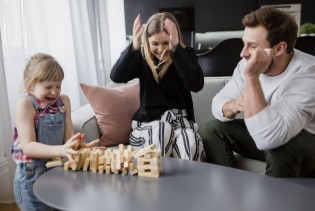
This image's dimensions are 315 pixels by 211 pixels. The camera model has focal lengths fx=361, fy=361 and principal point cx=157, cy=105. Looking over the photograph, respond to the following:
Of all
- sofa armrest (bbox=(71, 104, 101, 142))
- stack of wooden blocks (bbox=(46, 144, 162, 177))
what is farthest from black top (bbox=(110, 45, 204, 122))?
stack of wooden blocks (bbox=(46, 144, 162, 177))

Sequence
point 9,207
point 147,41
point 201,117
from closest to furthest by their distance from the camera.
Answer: point 147,41 → point 9,207 → point 201,117

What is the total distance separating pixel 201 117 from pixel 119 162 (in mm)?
1070

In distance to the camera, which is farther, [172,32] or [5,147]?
[5,147]

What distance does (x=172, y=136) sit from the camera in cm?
172

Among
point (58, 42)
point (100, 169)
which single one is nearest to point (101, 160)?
point (100, 169)

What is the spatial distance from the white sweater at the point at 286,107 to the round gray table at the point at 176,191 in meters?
0.24

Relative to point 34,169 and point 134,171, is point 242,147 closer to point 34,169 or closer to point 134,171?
point 134,171

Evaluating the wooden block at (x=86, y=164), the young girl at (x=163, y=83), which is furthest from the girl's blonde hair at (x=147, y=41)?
the wooden block at (x=86, y=164)

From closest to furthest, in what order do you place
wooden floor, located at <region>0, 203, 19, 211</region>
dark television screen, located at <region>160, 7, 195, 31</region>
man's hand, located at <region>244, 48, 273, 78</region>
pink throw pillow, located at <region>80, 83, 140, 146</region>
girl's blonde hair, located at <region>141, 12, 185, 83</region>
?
man's hand, located at <region>244, 48, 273, 78</region> → girl's blonde hair, located at <region>141, 12, 185, 83</region> → pink throw pillow, located at <region>80, 83, 140, 146</region> → wooden floor, located at <region>0, 203, 19, 211</region> → dark television screen, located at <region>160, 7, 195, 31</region>

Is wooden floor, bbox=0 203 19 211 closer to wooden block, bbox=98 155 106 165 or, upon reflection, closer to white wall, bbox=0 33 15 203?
white wall, bbox=0 33 15 203

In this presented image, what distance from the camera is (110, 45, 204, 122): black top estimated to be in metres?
1.84

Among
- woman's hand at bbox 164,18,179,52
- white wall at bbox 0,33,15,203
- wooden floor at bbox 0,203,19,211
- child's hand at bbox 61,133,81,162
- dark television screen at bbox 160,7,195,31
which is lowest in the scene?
wooden floor at bbox 0,203,19,211

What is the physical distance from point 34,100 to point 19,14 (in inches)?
33.8

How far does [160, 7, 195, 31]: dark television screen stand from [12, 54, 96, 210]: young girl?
3762 mm
